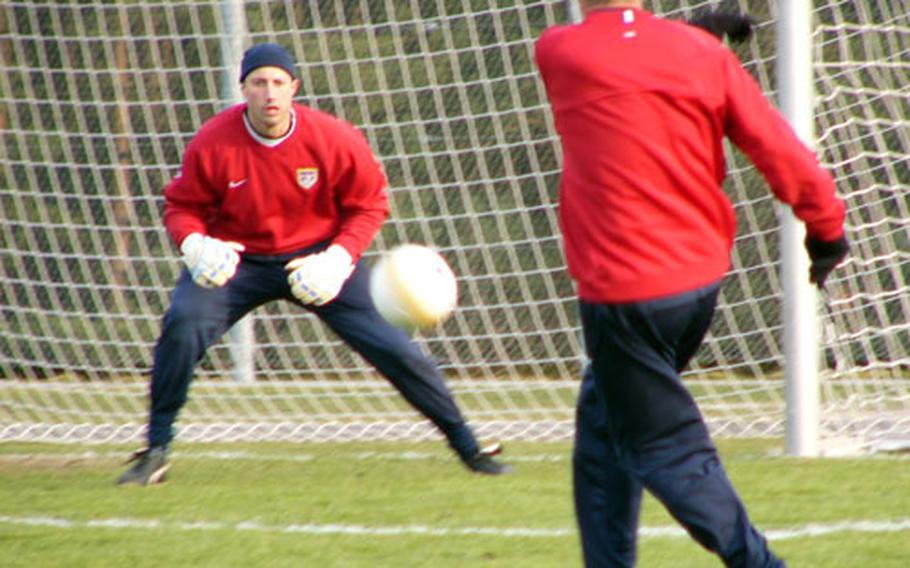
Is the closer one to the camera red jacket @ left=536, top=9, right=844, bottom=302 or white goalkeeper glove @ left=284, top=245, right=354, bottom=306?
red jacket @ left=536, top=9, right=844, bottom=302

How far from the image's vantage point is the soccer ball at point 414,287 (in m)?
5.62

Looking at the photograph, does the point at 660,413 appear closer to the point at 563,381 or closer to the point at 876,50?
the point at 876,50

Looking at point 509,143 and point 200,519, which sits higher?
point 509,143

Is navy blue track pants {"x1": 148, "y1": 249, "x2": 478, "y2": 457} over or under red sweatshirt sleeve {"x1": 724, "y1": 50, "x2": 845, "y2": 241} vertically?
under

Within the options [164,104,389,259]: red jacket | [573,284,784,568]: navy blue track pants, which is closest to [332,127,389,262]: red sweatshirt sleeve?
[164,104,389,259]: red jacket

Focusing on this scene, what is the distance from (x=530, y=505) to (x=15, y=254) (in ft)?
15.1

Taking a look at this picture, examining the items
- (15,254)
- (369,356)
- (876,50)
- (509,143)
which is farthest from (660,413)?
(15,254)

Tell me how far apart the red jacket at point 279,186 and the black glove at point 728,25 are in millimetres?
2371

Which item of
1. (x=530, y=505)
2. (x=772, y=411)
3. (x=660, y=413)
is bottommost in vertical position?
(x=772, y=411)

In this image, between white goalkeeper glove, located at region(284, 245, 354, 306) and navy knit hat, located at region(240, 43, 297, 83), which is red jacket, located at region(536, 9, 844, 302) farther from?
navy knit hat, located at region(240, 43, 297, 83)

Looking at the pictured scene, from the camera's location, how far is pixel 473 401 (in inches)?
370

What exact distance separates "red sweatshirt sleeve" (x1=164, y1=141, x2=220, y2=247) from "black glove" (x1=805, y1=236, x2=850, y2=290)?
3.18 m

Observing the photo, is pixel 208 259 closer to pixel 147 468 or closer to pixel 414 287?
pixel 147 468

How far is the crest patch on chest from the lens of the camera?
6.53m
